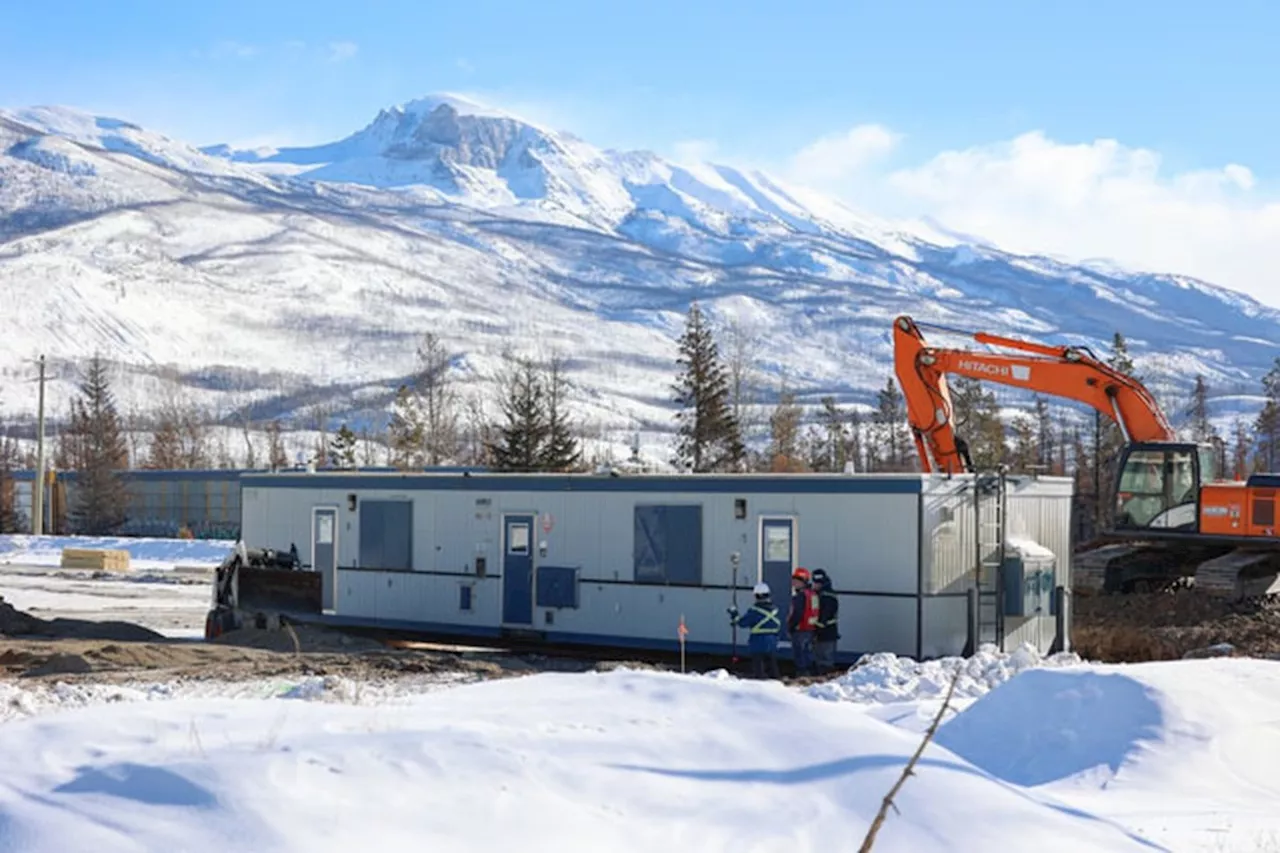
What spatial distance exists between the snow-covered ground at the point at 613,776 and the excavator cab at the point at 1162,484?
14.6 m

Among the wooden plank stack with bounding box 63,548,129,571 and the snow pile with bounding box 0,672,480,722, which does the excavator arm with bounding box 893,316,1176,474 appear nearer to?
the snow pile with bounding box 0,672,480,722

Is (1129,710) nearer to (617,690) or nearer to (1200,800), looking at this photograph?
(1200,800)

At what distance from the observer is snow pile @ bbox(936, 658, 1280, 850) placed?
390 inches

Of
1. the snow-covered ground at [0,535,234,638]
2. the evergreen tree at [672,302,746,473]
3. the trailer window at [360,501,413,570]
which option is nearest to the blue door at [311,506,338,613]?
the trailer window at [360,501,413,570]

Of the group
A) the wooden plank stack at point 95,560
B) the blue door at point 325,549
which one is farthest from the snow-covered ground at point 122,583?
the blue door at point 325,549

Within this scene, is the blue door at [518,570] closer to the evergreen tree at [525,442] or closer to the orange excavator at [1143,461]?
the orange excavator at [1143,461]

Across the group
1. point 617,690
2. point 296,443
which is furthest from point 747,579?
point 296,443

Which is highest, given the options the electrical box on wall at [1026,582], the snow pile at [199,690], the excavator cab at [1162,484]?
the excavator cab at [1162,484]

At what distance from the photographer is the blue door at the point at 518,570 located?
21.5m

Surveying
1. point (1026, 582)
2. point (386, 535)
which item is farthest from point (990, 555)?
point (386, 535)

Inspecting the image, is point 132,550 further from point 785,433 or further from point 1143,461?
point 1143,461

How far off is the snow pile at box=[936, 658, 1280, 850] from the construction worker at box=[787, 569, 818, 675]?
551 cm

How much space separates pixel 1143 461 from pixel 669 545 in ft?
33.2

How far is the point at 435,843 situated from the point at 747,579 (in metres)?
12.9
